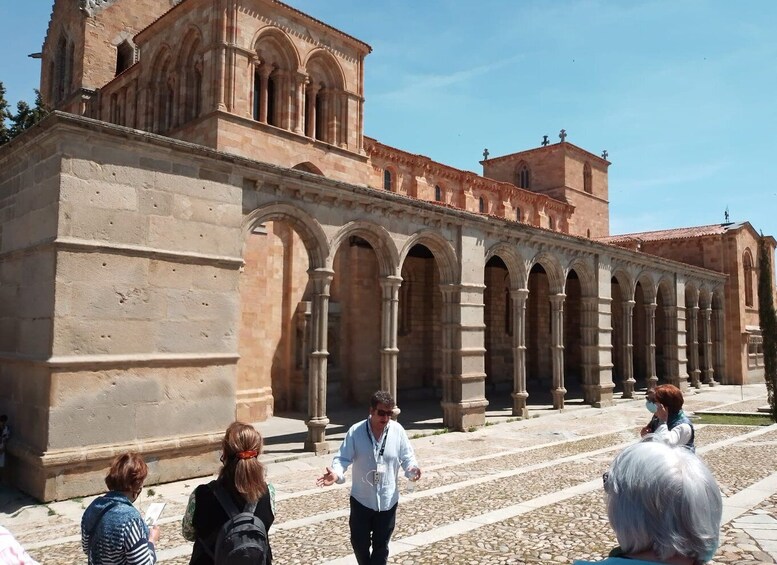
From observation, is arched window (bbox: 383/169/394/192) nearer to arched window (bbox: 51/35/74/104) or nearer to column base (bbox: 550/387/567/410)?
column base (bbox: 550/387/567/410)

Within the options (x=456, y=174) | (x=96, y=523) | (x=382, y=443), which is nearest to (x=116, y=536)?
(x=96, y=523)

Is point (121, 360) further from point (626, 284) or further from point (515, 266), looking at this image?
→ point (626, 284)

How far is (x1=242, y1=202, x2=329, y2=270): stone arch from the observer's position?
11.1 meters

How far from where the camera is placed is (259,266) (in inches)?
642

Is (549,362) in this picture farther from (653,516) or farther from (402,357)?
(653,516)

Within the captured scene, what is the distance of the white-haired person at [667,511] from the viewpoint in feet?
5.44

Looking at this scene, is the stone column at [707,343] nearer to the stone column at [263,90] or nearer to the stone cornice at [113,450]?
the stone column at [263,90]

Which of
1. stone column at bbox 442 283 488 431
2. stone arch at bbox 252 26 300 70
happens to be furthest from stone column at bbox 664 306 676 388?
stone arch at bbox 252 26 300 70

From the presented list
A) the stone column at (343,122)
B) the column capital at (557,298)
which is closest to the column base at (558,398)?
the column capital at (557,298)

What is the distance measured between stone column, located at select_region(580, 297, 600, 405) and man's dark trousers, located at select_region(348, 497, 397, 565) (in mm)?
16852

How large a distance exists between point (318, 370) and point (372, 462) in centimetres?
747

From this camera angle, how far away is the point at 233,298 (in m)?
10.3

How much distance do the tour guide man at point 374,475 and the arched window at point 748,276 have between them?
33778 mm

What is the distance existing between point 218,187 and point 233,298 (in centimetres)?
197
